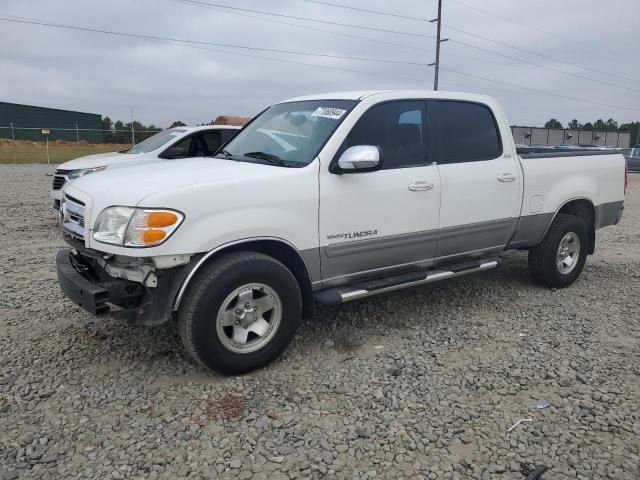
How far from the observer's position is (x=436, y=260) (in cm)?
466

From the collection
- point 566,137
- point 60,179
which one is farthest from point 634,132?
A: point 60,179

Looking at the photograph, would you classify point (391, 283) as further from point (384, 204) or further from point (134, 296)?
point (134, 296)

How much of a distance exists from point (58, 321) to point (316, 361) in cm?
232

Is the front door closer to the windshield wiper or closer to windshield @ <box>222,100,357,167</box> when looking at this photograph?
windshield @ <box>222,100,357,167</box>

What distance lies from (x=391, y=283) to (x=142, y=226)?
6.47ft

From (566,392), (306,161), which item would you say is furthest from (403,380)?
(306,161)

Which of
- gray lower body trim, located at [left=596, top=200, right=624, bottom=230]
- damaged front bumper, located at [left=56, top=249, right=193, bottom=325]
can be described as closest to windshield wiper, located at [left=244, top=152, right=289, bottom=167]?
damaged front bumper, located at [left=56, top=249, right=193, bottom=325]

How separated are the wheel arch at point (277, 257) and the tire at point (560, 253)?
291 centimetres

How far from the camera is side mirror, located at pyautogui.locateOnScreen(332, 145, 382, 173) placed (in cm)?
373

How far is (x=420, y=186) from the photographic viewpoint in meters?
4.32

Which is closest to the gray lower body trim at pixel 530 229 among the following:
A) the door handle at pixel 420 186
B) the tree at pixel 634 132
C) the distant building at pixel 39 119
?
the door handle at pixel 420 186

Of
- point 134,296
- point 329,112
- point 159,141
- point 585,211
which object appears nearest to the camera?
point 134,296

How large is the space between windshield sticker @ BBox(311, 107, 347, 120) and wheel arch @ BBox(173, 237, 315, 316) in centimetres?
114

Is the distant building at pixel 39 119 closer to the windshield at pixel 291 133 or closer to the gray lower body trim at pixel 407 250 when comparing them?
the windshield at pixel 291 133
